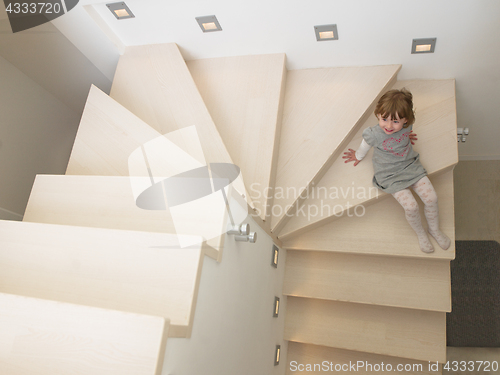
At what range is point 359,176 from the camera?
240 cm

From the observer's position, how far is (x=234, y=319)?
158 centimetres

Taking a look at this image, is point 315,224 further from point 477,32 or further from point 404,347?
point 477,32

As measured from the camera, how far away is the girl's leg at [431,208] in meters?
2.17

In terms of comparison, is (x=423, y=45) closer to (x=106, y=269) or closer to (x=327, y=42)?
(x=327, y=42)

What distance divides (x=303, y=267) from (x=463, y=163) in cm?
244

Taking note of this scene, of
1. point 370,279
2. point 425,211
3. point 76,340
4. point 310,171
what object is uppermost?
point 310,171

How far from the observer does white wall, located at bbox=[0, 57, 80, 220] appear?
2.54m

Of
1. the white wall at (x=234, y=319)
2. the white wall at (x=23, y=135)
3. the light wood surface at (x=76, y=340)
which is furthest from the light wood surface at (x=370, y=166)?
the white wall at (x=23, y=135)

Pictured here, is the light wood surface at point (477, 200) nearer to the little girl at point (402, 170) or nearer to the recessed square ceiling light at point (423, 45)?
the little girl at point (402, 170)

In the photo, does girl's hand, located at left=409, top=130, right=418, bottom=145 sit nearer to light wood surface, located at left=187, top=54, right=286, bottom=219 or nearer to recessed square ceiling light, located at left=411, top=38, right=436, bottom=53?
recessed square ceiling light, located at left=411, top=38, right=436, bottom=53

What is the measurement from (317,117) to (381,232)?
35.4 inches

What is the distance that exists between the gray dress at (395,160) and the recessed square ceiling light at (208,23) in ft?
4.00

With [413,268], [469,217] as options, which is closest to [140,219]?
[413,268]

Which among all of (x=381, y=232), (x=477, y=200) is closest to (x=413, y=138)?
(x=381, y=232)
